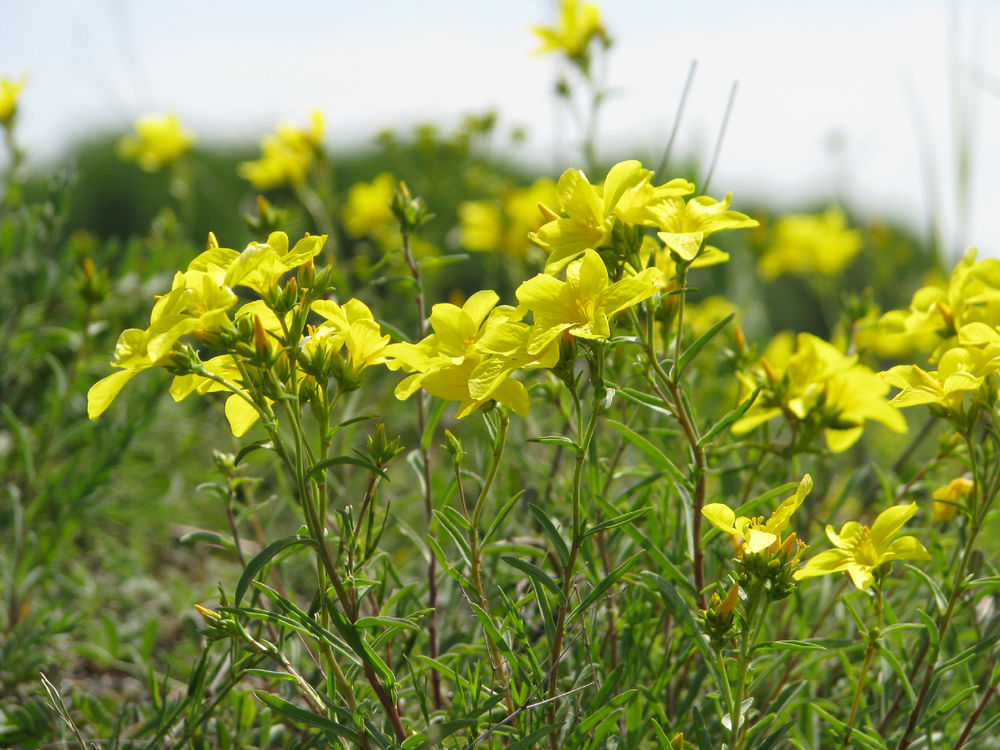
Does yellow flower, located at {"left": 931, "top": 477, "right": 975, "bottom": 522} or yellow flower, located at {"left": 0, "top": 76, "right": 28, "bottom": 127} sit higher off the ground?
yellow flower, located at {"left": 0, "top": 76, "right": 28, "bottom": 127}

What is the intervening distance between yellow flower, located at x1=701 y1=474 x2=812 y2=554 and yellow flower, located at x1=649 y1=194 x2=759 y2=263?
360 millimetres

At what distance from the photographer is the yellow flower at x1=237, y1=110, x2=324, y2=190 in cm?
338

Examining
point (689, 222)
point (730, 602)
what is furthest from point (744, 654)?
point (689, 222)

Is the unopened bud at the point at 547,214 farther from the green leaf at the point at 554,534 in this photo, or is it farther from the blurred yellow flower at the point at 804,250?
the blurred yellow flower at the point at 804,250

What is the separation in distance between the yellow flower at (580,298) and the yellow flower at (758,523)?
0.30 m

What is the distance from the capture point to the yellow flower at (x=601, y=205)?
135cm

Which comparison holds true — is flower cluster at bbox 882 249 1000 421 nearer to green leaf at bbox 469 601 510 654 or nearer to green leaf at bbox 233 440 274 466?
green leaf at bbox 469 601 510 654

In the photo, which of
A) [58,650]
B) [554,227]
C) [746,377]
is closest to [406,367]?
[554,227]

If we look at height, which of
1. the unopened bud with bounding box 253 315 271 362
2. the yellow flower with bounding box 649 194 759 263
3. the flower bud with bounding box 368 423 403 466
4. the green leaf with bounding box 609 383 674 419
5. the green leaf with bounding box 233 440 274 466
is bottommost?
the flower bud with bounding box 368 423 403 466

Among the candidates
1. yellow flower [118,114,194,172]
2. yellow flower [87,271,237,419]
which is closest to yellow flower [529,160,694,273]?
yellow flower [87,271,237,419]

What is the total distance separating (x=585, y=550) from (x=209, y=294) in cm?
80

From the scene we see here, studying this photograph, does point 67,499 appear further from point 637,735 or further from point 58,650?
point 637,735

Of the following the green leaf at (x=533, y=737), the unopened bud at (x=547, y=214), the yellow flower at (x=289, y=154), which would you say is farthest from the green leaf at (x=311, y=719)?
the yellow flower at (x=289, y=154)

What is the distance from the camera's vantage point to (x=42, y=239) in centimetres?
300
